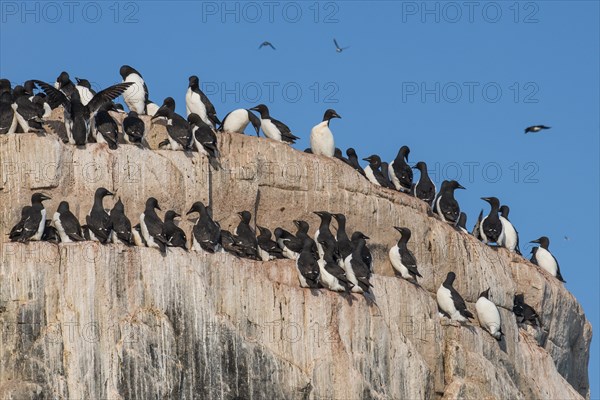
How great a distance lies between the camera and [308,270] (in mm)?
46281

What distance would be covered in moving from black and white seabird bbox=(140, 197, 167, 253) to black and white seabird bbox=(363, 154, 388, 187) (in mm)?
8168

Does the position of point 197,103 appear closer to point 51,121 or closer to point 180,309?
point 51,121

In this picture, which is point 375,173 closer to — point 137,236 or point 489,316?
point 489,316

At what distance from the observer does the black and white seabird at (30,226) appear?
44750 millimetres

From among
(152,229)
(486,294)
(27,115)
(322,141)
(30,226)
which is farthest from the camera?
(322,141)

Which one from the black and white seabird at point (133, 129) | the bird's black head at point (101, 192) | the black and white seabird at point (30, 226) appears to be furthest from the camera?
the black and white seabird at point (133, 129)

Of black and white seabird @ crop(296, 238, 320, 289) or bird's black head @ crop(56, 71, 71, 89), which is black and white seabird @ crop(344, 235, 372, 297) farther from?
bird's black head @ crop(56, 71, 71, 89)

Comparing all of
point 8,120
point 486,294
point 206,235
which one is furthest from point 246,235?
point 486,294

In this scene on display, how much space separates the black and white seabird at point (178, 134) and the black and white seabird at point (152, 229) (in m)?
2.67

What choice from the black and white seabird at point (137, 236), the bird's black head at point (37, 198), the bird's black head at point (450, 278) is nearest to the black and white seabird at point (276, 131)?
the bird's black head at point (450, 278)

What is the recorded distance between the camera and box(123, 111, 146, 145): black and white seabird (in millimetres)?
48375

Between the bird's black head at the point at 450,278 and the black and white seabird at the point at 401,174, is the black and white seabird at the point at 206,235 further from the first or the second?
the black and white seabird at the point at 401,174

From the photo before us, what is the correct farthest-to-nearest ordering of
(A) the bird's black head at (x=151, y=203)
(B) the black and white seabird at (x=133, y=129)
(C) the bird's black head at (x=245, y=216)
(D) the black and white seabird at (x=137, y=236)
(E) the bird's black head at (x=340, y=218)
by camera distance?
1. (E) the bird's black head at (x=340, y=218)
2. (C) the bird's black head at (x=245, y=216)
3. (B) the black and white seabird at (x=133, y=129)
4. (A) the bird's black head at (x=151, y=203)
5. (D) the black and white seabird at (x=137, y=236)

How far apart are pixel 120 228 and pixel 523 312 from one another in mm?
12400
